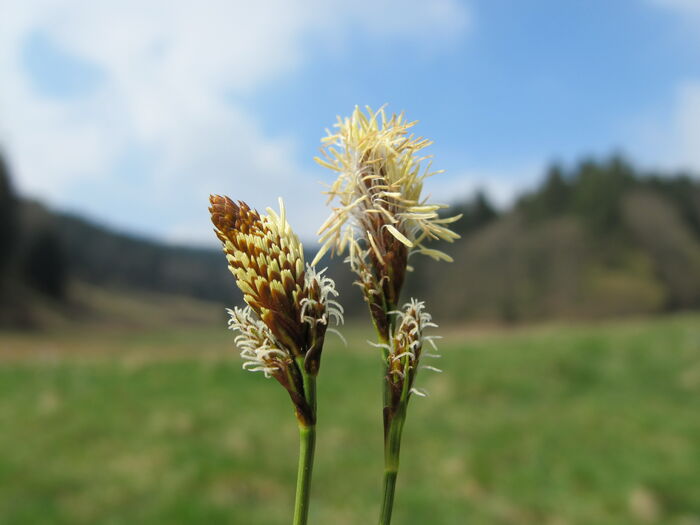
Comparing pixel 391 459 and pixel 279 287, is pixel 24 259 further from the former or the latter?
pixel 391 459

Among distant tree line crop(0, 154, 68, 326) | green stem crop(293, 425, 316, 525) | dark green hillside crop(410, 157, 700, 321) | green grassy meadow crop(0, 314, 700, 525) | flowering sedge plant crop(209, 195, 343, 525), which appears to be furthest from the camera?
distant tree line crop(0, 154, 68, 326)

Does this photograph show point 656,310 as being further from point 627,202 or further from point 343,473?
point 343,473

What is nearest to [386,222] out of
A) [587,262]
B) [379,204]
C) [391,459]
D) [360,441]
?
[379,204]

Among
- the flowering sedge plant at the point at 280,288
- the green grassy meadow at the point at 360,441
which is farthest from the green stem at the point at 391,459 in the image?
the green grassy meadow at the point at 360,441

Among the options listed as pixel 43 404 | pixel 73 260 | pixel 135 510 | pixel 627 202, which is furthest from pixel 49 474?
pixel 73 260

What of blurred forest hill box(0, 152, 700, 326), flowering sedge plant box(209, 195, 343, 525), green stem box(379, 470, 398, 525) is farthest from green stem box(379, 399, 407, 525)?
blurred forest hill box(0, 152, 700, 326)

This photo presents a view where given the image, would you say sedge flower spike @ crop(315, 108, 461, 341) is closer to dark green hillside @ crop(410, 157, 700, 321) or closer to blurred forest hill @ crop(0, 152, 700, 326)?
blurred forest hill @ crop(0, 152, 700, 326)

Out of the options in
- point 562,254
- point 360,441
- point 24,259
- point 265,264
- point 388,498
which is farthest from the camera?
point 24,259
